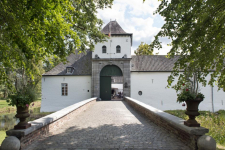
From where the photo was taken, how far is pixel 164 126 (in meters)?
6.15

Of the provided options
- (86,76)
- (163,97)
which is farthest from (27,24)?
(163,97)

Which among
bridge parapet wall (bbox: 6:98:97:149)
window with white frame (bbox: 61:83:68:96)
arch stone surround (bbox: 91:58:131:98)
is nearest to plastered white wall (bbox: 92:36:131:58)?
arch stone surround (bbox: 91:58:131:98)

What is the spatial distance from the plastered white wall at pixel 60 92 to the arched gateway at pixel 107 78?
1.52 meters

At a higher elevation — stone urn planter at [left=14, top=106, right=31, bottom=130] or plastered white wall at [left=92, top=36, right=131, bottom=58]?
plastered white wall at [left=92, top=36, right=131, bottom=58]

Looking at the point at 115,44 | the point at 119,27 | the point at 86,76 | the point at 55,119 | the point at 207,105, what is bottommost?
the point at 207,105

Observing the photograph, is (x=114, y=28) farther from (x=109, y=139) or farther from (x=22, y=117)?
(x=22, y=117)

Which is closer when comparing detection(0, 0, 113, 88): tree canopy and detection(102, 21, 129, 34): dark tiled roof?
detection(0, 0, 113, 88): tree canopy

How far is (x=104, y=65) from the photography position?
2119 centimetres

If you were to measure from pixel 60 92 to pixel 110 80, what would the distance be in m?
6.02

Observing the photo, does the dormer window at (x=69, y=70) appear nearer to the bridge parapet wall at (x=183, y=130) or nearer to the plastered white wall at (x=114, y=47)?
the plastered white wall at (x=114, y=47)

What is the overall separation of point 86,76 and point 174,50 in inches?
602

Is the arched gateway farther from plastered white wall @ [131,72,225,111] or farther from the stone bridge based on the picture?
the stone bridge

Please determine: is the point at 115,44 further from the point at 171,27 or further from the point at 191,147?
the point at 191,147

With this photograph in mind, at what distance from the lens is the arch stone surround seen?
20.8 metres
